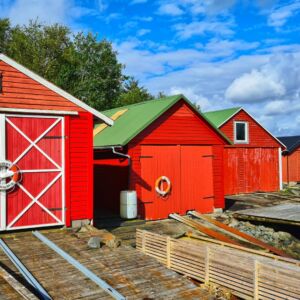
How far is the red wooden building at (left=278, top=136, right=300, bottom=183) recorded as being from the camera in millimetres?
33375

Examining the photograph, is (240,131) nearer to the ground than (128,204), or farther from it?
farther from it

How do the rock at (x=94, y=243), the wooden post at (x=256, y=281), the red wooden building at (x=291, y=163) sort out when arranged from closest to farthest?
the wooden post at (x=256, y=281) → the rock at (x=94, y=243) → the red wooden building at (x=291, y=163)

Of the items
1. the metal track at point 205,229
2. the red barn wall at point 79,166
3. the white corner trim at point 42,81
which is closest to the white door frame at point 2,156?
the white corner trim at point 42,81

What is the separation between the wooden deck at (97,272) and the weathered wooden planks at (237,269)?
760 millimetres

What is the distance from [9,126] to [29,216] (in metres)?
2.71

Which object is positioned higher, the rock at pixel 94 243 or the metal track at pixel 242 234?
the rock at pixel 94 243

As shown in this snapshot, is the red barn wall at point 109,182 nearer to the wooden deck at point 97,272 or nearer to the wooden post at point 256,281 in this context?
the wooden deck at point 97,272

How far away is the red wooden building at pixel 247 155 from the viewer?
25609mm

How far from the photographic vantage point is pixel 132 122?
17.3 m

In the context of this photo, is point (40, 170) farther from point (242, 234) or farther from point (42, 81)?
point (242, 234)

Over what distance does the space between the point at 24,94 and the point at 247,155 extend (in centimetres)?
1784

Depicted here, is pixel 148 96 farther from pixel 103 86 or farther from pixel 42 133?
pixel 42 133

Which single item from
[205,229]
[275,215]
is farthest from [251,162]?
[205,229]

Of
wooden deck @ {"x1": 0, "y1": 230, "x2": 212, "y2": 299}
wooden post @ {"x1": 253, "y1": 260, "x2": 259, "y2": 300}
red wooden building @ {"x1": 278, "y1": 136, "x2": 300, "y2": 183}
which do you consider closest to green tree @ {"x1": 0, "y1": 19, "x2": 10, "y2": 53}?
red wooden building @ {"x1": 278, "y1": 136, "x2": 300, "y2": 183}
